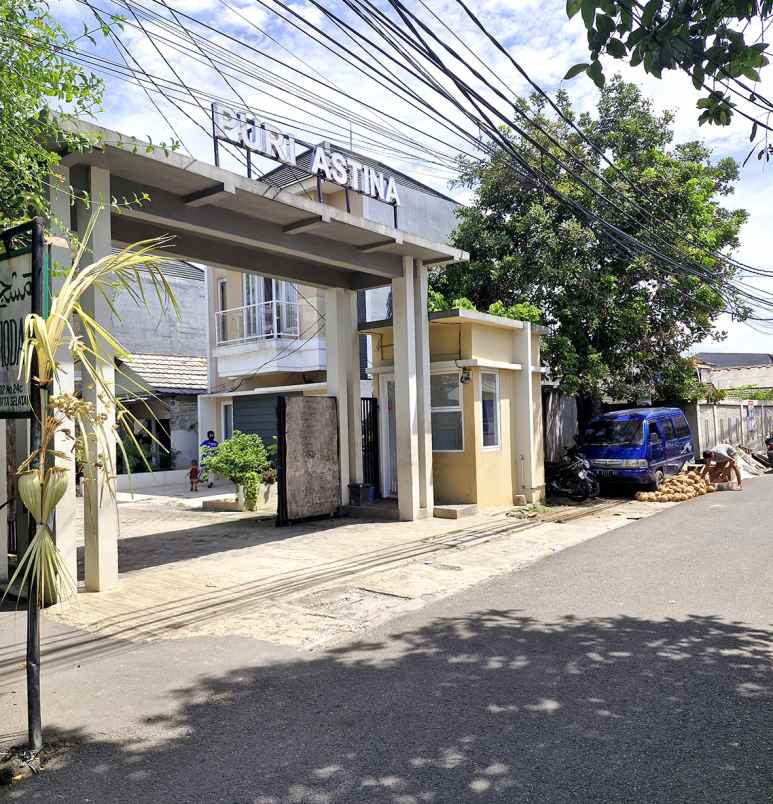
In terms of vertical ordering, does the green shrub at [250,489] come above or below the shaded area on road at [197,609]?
above

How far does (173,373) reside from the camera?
23.9 meters

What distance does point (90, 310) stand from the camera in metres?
7.86

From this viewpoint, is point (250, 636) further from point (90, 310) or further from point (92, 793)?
point (90, 310)

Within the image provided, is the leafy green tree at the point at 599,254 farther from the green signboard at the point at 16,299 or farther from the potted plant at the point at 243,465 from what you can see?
the green signboard at the point at 16,299

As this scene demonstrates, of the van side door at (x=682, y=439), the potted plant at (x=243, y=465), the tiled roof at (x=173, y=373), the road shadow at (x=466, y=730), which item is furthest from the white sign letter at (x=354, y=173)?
the tiled roof at (x=173, y=373)

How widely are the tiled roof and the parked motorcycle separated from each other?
12.3m

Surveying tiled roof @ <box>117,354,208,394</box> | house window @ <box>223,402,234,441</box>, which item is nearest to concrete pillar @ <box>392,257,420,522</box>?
house window @ <box>223,402,234,441</box>

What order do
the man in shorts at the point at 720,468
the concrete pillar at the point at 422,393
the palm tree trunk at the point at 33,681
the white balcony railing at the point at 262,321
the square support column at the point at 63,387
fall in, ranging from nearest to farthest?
the palm tree trunk at the point at 33,681 → the square support column at the point at 63,387 → the concrete pillar at the point at 422,393 → the man in shorts at the point at 720,468 → the white balcony railing at the point at 262,321

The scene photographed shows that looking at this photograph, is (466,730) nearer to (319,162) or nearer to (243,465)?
(319,162)

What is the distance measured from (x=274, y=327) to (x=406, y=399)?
8377 millimetres

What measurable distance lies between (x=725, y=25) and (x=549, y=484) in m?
12.5

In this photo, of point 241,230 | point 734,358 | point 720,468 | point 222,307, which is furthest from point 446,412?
point 734,358

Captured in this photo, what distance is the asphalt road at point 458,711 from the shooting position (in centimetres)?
371

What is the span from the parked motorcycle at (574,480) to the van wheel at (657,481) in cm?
143
